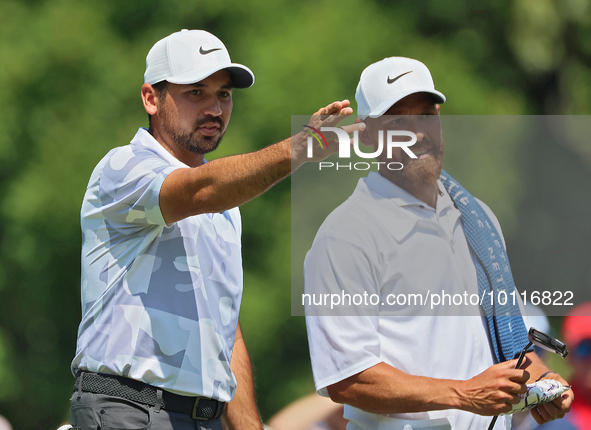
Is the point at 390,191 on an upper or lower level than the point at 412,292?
upper

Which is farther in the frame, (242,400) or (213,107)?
(242,400)

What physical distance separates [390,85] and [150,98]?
0.84 metres

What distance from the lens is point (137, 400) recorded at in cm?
218

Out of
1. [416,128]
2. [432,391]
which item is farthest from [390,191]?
[432,391]

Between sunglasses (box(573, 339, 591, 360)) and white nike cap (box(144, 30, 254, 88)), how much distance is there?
7.49 feet

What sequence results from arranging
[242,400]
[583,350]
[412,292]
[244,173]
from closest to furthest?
[244,173], [412,292], [242,400], [583,350]

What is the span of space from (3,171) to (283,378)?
263 centimetres

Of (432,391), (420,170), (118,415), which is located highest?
(420,170)

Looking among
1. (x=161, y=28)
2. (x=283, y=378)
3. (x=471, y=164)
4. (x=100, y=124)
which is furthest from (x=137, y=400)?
(x=161, y=28)

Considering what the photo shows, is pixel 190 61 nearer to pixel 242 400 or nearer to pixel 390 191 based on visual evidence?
pixel 390 191

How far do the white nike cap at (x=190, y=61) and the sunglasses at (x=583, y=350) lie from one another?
7.49ft

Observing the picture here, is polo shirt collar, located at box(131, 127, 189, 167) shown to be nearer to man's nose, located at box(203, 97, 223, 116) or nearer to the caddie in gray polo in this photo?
man's nose, located at box(203, 97, 223, 116)

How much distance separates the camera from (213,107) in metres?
2.52

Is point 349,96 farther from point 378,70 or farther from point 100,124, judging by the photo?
point 378,70
